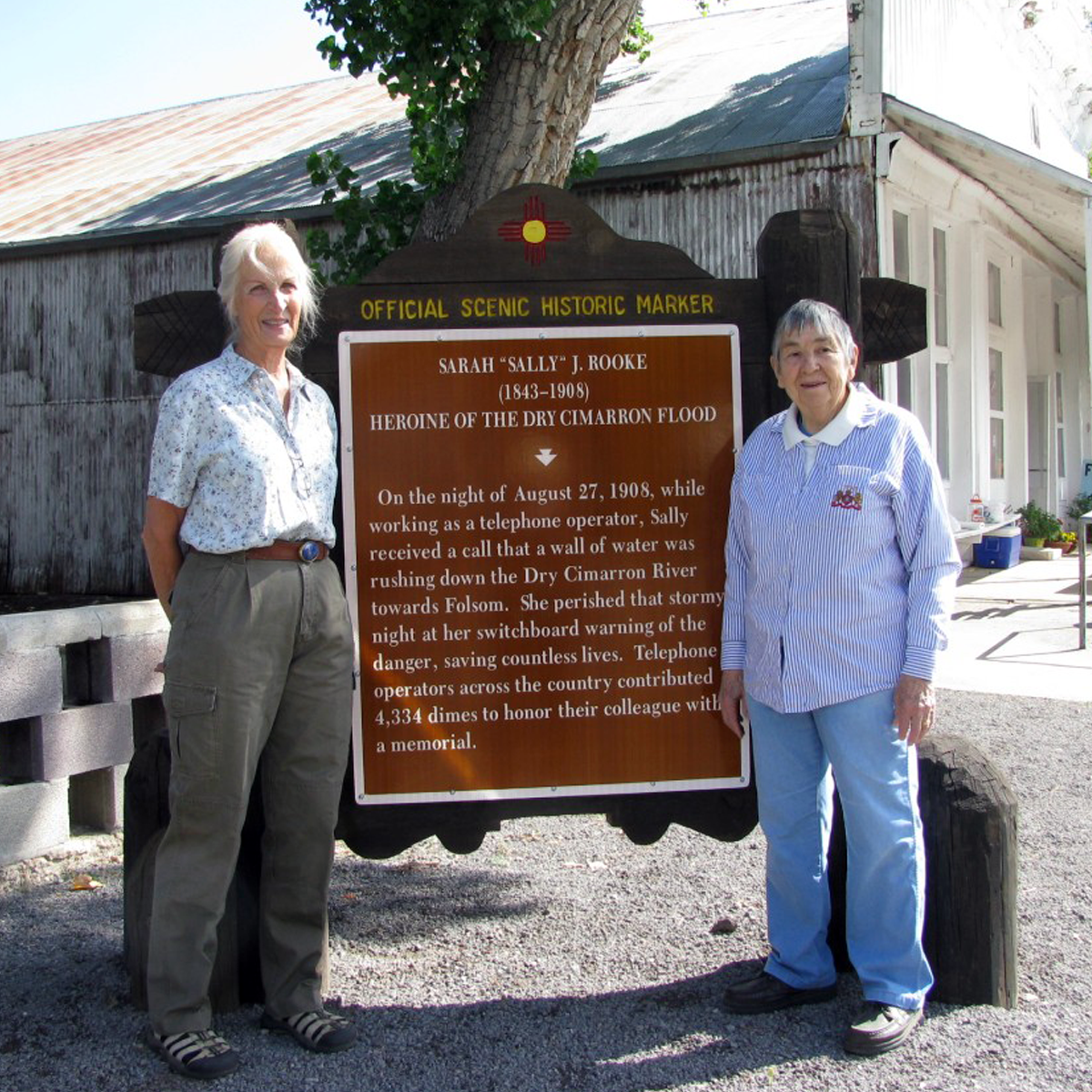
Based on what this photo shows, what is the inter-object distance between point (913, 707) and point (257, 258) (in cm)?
194

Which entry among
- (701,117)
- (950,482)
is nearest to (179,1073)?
(701,117)

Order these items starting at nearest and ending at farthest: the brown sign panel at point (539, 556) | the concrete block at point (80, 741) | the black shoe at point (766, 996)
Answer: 1. the black shoe at point (766, 996)
2. the brown sign panel at point (539, 556)
3. the concrete block at point (80, 741)

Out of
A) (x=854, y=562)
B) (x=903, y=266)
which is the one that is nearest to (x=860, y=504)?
(x=854, y=562)

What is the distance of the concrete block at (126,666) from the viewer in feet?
17.0

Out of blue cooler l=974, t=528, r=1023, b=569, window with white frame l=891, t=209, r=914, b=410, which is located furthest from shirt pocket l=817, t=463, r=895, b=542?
blue cooler l=974, t=528, r=1023, b=569

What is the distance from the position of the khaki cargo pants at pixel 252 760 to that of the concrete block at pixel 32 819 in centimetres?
205

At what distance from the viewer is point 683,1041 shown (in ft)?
10.6

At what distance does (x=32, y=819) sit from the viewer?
4.93m

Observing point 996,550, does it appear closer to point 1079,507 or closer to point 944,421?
point 944,421

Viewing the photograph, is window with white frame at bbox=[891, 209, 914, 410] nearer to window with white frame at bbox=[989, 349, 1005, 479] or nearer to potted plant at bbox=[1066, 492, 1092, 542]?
window with white frame at bbox=[989, 349, 1005, 479]

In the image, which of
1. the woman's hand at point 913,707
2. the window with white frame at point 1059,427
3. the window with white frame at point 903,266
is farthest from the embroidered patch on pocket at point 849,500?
the window with white frame at point 1059,427

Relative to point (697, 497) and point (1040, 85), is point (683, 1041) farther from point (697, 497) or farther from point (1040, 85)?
point (1040, 85)

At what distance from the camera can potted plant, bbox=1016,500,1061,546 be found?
16422 millimetres

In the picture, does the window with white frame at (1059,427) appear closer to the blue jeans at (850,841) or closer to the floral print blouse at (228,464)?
the blue jeans at (850,841)
